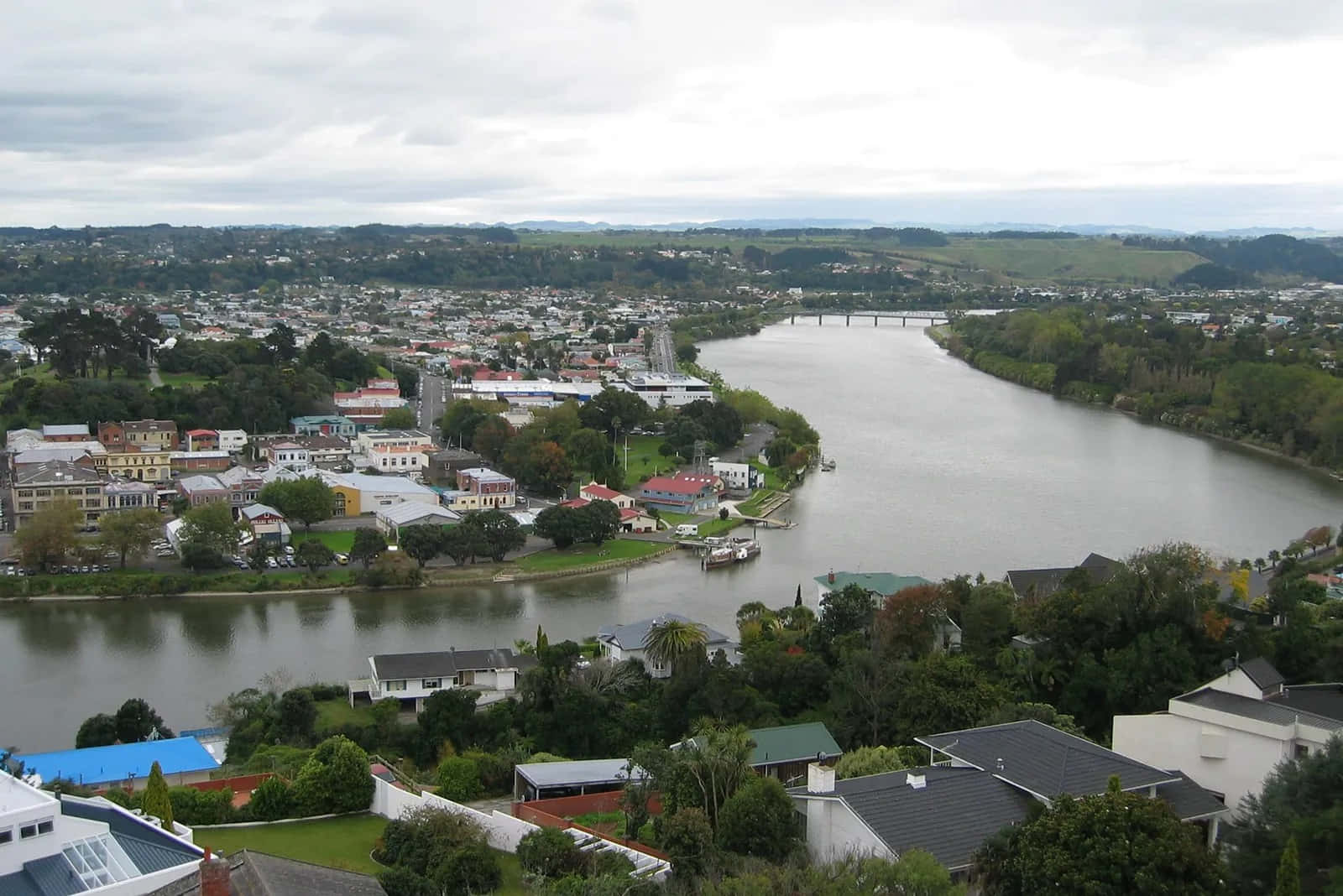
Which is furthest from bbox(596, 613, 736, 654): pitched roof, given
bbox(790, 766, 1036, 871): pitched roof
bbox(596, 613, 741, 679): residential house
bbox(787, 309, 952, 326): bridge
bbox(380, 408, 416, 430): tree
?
bbox(787, 309, 952, 326): bridge

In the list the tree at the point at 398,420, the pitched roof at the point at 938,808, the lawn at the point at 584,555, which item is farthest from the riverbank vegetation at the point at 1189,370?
the pitched roof at the point at 938,808

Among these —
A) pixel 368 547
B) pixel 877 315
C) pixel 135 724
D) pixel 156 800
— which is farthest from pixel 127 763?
pixel 877 315

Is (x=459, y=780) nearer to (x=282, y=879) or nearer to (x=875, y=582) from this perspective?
(x=282, y=879)

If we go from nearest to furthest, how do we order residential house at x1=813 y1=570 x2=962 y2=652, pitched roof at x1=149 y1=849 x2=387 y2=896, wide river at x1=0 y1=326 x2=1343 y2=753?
pitched roof at x1=149 y1=849 x2=387 y2=896 < residential house at x1=813 y1=570 x2=962 y2=652 < wide river at x1=0 y1=326 x2=1343 y2=753

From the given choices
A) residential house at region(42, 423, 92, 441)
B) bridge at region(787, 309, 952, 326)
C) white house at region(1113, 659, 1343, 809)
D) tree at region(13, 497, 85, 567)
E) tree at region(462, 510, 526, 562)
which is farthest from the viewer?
bridge at region(787, 309, 952, 326)

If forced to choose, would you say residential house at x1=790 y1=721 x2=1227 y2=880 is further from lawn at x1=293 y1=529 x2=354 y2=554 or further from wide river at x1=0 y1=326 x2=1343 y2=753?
lawn at x1=293 y1=529 x2=354 y2=554

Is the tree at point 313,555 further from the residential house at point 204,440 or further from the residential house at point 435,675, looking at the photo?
the residential house at point 204,440

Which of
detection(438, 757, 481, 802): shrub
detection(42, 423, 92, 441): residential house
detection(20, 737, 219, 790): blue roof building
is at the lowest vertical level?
detection(20, 737, 219, 790): blue roof building

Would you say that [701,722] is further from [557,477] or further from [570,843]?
[557,477]
